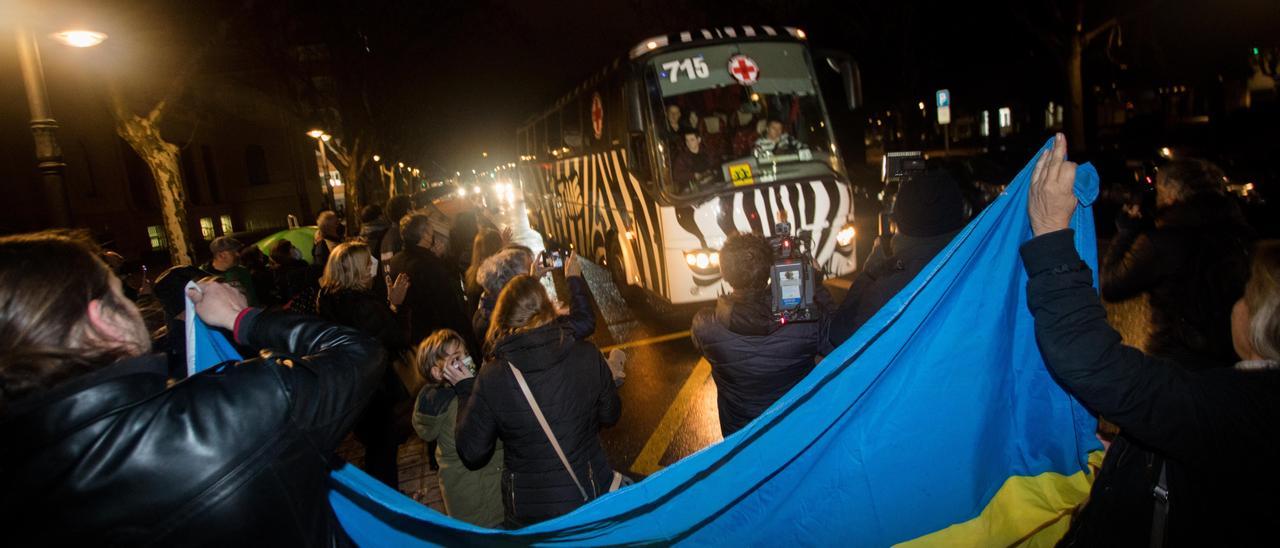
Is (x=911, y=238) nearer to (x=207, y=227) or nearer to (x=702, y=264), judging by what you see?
(x=702, y=264)

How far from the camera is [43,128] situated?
5711 mm

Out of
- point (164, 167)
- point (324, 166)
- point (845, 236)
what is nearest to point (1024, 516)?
point (845, 236)

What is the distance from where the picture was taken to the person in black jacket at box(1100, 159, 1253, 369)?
9.02 feet

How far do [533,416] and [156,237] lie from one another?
1000 inches

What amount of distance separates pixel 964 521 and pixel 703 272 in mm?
5031

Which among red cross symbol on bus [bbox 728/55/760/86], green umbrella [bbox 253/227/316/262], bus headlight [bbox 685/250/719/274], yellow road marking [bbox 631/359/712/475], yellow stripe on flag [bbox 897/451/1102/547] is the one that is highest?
red cross symbol on bus [bbox 728/55/760/86]

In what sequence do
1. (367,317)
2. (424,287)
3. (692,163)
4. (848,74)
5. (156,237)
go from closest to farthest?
1. (367,317)
2. (424,287)
3. (692,163)
4. (848,74)
5. (156,237)

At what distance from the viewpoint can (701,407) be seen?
227 inches

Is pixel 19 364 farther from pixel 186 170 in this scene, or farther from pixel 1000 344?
pixel 186 170

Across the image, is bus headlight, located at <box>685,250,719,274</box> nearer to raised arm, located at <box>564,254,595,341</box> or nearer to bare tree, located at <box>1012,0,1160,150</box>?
raised arm, located at <box>564,254,595,341</box>

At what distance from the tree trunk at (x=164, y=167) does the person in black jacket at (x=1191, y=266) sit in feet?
40.8

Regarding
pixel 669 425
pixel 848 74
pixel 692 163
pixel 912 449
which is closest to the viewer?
pixel 912 449

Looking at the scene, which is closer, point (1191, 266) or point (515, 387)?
point (515, 387)

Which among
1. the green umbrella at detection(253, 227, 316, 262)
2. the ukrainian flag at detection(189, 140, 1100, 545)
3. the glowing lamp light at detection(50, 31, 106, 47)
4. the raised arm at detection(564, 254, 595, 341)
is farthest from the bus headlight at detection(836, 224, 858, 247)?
the green umbrella at detection(253, 227, 316, 262)
